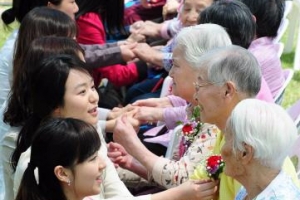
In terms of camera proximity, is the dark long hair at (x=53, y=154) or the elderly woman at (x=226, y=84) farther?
the elderly woman at (x=226, y=84)

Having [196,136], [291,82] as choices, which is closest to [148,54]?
[196,136]

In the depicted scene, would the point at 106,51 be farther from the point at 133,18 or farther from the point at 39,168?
the point at 39,168

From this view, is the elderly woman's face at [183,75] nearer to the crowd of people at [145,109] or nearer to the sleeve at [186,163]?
the crowd of people at [145,109]

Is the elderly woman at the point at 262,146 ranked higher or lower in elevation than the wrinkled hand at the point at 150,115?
higher

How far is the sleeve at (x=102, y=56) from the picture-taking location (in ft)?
14.2

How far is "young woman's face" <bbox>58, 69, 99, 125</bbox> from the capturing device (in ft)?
9.57

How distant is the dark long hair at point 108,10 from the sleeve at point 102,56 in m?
0.35

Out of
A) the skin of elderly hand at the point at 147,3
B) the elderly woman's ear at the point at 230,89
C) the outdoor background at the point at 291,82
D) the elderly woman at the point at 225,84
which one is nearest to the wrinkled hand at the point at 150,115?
the elderly woman at the point at 225,84

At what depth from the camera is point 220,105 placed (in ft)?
8.96

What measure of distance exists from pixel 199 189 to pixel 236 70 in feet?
1.60

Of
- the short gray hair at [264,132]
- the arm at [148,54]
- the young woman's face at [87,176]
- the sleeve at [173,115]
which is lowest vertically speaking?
the arm at [148,54]

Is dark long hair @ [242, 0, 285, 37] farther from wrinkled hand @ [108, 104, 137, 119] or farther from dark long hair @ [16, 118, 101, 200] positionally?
dark long hair @ [16, 118, 101, 200]

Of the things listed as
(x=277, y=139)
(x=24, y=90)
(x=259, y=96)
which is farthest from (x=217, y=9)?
(x=277, y=139)

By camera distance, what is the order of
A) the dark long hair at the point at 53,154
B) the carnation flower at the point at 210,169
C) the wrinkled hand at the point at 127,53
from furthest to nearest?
the wrinkled hand at the point at 127,53, the carnation flower at the point at 210,169, the dark long hair at the point at 53,154
